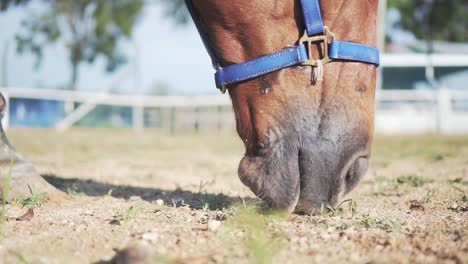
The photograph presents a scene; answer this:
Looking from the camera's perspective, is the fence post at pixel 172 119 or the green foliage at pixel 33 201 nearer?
the green foliage at pixel 33 201

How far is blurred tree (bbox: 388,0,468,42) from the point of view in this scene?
2709cm

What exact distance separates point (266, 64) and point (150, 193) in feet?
4.71

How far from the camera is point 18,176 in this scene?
2.50 meters

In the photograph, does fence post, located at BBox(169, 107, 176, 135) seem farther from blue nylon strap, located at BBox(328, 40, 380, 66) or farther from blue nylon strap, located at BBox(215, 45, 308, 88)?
blue nylon strap, located at BBox(328, 40, 380, 66)

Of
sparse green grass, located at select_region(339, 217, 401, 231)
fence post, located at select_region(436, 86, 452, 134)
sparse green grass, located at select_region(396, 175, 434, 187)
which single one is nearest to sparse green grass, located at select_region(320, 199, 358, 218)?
sparse green grass, located at select_region(339, 217, 401, 231)

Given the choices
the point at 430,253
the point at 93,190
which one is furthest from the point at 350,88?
the point at 93,190

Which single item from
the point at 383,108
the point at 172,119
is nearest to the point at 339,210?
the point at 172,119

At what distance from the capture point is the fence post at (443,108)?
620 inches

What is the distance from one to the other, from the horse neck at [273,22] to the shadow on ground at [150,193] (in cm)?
80

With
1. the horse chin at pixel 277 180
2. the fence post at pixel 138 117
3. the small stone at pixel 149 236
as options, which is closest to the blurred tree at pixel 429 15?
the fence post at pixel 138 117

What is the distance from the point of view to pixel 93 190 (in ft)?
10.1

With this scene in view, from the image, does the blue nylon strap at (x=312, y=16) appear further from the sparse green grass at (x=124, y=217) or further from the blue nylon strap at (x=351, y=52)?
the sparse green grass at (x=124, y=217)

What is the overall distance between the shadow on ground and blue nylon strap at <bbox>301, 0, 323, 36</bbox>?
0.93 metres

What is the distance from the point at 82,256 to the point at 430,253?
3.28ft
